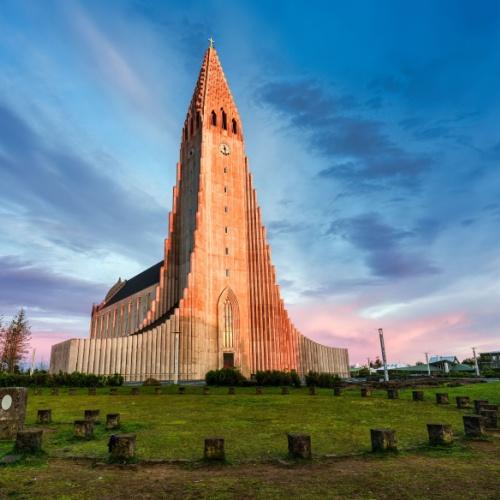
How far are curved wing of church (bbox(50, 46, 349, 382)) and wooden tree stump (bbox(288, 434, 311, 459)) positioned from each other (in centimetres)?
3875

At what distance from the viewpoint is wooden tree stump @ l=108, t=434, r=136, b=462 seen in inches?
309

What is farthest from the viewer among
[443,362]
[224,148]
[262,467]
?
[443,362]

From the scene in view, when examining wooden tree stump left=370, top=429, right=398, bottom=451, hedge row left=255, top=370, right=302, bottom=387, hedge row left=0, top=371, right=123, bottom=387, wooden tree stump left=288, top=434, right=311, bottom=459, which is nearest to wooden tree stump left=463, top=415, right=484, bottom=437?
wooden tree stump left=370, top=429, right=398, bottom=451

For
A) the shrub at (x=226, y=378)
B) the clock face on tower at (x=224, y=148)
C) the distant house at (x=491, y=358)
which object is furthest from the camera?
the distant house at (x=491, y=358)

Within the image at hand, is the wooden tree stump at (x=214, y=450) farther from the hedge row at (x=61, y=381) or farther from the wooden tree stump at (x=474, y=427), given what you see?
the hedge row at (x=61, y=381)

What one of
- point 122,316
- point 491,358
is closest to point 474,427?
point 122,316

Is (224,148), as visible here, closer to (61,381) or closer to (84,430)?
(61,381)

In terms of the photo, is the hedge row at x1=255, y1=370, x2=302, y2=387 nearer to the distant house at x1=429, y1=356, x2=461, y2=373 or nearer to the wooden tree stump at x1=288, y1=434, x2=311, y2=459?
the wooden tree stump at x1=288, y1=434, x2=311, y2=459

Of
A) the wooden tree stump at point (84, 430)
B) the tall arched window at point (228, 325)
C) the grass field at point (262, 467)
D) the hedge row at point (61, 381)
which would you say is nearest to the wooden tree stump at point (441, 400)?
the grass field at point (262, 467)

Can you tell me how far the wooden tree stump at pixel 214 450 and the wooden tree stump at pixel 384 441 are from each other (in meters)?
3.35

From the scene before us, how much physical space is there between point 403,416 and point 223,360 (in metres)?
38.7

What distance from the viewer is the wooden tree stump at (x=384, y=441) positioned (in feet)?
27.6

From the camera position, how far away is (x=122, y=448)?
794 centimetres

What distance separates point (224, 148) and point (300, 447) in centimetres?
5547
